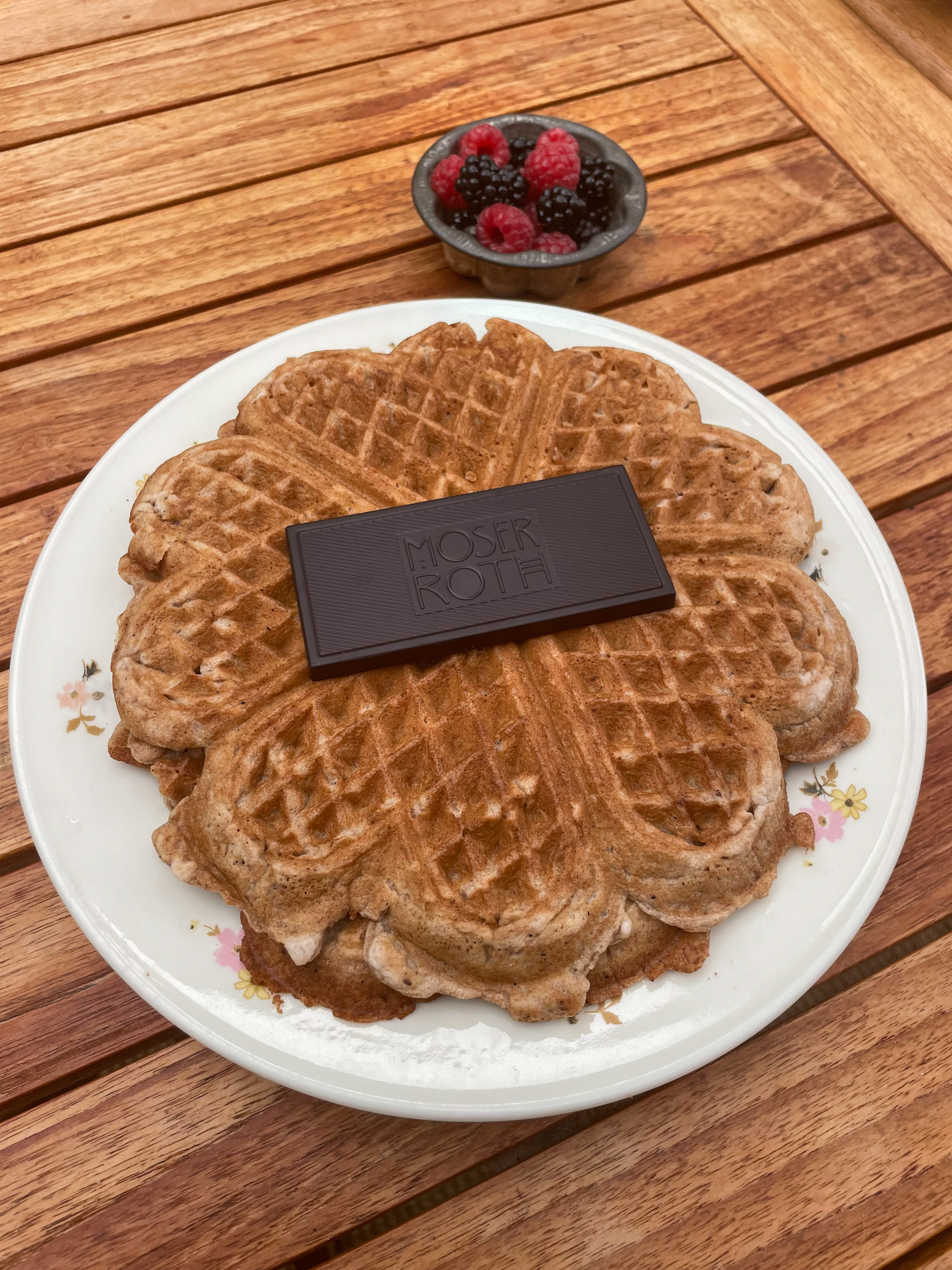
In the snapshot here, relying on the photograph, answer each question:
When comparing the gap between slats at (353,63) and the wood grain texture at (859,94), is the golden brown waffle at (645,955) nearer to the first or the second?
the wood grain texture at (859,94)

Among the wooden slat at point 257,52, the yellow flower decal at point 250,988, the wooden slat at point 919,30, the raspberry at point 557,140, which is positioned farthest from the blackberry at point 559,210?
the yellow flower decal at point 250,988

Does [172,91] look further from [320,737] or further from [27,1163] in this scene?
[27,1163]

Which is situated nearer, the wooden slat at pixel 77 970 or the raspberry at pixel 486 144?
the wooden slat at pixel 77 970

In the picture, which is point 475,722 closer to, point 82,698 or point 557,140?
point 82,698

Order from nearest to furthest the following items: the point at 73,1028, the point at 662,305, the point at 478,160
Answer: the point at 73,1028 < the point at 478,160 < the point at 662,305

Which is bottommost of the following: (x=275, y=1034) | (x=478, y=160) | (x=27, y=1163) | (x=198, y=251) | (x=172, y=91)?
(x=27, y=1163)

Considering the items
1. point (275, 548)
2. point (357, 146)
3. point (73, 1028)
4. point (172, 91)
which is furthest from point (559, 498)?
point (172, 91)

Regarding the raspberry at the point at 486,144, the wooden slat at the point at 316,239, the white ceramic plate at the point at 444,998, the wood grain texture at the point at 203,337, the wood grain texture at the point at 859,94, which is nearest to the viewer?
the white ceramic plate at the point at 444,998
